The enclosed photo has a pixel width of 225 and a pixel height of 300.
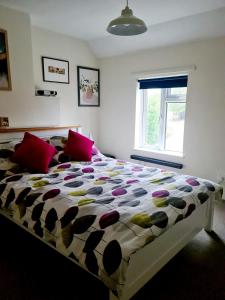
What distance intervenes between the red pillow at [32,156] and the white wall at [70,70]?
0.83 metres

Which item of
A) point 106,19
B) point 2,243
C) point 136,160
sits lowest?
point 2,243

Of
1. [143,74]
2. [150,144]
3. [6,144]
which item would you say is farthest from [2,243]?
[143,74]

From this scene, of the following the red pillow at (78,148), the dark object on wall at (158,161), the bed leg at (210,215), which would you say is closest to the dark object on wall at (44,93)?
the red pillow at (78,148)

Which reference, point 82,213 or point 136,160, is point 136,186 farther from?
point 136,160

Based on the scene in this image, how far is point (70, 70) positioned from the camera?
145 inches

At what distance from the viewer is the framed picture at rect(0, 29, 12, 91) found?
2703mm

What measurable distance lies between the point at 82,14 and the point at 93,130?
1.97m

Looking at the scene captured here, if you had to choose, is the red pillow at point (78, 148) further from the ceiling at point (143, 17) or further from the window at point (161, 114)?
the ceiling at point (143, 17)

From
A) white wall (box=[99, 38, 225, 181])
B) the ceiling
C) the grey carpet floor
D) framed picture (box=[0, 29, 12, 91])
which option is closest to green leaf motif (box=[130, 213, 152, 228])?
the grey carpet floor

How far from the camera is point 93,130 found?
4.25 meters

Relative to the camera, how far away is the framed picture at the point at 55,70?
3344 millimetres

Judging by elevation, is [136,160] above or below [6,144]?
below

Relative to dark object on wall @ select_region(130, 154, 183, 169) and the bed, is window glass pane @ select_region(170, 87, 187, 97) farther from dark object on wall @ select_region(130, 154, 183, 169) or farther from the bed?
the bed

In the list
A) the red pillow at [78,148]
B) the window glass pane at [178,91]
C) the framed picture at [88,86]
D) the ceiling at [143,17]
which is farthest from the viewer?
the framed picture at [88,86]
